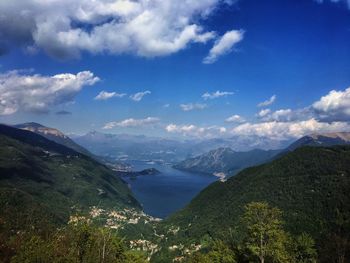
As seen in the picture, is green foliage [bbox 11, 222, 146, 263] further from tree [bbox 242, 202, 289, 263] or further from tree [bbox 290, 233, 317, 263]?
tree [bbox 290, 233, 317, 263]

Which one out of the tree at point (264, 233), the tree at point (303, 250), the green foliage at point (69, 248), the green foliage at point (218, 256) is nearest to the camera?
the green foliage at point (69, 248)

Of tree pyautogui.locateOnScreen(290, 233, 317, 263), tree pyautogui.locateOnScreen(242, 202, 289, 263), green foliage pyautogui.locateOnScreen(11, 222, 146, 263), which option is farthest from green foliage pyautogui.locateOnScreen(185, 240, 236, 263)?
green foliage pyautogui.locateOnScreen(11, 222, 146, 263)

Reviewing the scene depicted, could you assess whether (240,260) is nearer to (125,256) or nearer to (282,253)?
(282,253)

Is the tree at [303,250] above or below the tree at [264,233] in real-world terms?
below

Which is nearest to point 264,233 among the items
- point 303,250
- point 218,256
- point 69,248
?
point 218,256

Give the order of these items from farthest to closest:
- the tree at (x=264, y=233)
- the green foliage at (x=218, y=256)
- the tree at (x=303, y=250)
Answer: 1. the tree at (x=303, y=250)
2. the green foliage at (x=218, y=256)
3. the tree at (x=264, y=233)

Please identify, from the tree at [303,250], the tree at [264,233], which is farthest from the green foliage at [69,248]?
the tree at [303,250]

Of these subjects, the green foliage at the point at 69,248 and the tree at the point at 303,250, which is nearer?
the green foliage at the point at 69,248

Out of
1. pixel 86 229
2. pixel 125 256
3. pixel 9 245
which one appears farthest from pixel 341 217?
pixel 9 245

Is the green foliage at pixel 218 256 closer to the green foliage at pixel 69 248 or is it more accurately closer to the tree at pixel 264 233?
the tree at pixel 264 233
